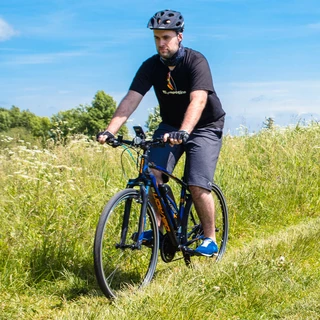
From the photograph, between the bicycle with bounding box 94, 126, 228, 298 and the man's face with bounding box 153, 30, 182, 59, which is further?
the man's face with bounding box 153, 30, 182, 59

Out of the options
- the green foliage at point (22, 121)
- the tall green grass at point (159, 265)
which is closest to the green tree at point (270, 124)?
the tall green grass at point (159, 265)

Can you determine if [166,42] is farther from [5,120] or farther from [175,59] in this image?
[5,120]

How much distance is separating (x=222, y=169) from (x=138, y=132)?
366 centimetres

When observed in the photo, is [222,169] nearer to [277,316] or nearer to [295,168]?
[295,168]

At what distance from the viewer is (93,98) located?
8512 cm

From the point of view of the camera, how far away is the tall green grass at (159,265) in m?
4.41

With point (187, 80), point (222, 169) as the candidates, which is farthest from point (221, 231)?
point (187, 80)

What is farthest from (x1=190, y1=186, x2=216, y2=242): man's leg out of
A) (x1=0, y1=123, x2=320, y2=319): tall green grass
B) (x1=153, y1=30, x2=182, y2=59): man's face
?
(x1=153, y1=30, x2=182, y2=59): man's face

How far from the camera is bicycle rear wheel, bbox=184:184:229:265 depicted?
19.3ft

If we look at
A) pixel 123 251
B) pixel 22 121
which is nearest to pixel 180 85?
pixel 123 251

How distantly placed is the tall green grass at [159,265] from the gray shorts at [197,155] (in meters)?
0.78

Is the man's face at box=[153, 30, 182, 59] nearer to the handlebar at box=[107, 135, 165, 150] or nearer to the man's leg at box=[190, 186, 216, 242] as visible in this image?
the handlebar at box=[107, 135, 165, 150]

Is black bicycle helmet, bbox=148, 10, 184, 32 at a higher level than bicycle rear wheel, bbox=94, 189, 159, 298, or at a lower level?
higher

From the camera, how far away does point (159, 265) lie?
6035mm
